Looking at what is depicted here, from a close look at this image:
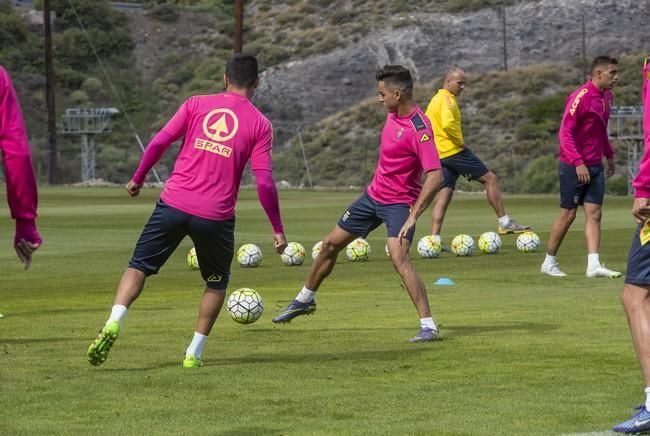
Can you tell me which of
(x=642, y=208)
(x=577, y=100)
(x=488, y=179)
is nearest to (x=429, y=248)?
(x=488, y=179)

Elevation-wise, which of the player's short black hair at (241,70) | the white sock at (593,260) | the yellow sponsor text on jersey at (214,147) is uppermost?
the player's short black hair at (241,70)

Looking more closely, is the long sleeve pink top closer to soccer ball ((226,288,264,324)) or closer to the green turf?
the green turf

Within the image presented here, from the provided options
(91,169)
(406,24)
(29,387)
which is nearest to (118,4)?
→ (406,24)

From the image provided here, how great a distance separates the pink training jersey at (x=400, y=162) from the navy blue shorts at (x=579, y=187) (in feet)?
16.5

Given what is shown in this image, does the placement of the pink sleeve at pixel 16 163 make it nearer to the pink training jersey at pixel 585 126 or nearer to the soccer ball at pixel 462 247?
the pink training jersey at pixel 585 126

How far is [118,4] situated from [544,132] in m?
51.4

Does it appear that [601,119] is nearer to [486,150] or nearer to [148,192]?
[148,192]

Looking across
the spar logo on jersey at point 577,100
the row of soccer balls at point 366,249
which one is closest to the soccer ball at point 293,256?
the row of soccer balls at point 366,249

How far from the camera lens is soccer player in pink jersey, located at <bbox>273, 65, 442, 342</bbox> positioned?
1190 cm

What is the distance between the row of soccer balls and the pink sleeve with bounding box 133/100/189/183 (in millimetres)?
9247

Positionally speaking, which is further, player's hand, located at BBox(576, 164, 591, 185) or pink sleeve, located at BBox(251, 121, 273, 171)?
player's hand, located at BBox(576, 164, 591, 185)

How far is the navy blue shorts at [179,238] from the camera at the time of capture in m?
10.1

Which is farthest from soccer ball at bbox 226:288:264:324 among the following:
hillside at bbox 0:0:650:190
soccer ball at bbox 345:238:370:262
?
hillside at bbox 0:0:650:190

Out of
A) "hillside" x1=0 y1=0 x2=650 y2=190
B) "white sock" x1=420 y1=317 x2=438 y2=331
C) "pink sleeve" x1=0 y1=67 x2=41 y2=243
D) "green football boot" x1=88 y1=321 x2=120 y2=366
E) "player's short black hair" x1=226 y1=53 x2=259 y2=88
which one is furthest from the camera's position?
"hillside" x1=0 y1=0 x2=650 y2=190
